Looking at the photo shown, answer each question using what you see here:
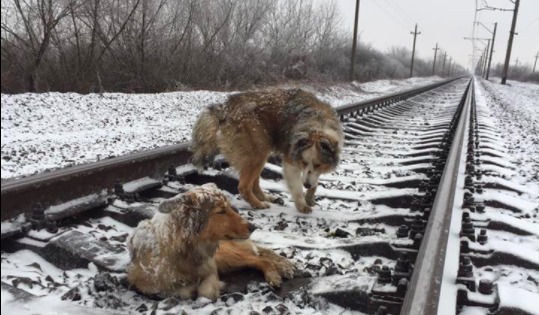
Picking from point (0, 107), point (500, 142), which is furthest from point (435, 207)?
point (500, 142)

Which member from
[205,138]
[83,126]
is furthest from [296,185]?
[83,126]

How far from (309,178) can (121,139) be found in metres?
3.99

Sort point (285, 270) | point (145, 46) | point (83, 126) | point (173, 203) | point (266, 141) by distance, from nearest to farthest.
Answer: point (173, 203) < point (285, 270) < point (266, 141) < point (83, 126) < point (145, 46)

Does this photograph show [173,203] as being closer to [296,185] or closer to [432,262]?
[432,262]

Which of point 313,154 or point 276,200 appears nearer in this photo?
point 313,154

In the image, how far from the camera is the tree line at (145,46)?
2.18 meters

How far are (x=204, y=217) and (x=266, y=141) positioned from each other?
223 centimetres

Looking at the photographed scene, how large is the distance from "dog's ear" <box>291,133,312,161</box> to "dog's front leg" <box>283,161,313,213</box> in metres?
0.13

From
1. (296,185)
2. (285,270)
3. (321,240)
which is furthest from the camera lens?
(296,185)

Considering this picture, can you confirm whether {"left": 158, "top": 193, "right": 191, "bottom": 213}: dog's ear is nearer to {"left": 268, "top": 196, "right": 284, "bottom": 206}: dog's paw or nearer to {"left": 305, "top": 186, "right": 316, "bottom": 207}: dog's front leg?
{"left": 305, "top": 186, "right": 316, "bottom": 207}: dog's front leg

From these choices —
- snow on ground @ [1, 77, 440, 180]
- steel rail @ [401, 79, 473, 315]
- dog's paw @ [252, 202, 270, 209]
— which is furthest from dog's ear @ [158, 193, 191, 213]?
dog's paw @ [252, 202, 270, 209]

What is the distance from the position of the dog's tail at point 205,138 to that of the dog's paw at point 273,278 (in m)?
2.32

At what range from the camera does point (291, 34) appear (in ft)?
136

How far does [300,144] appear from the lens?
5.03 metres
